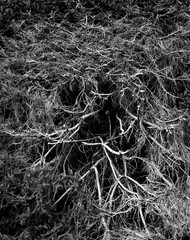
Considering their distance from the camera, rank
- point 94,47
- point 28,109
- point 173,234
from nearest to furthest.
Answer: point 173,234, point 28,109, point 94,47

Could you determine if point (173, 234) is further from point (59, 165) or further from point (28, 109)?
point (28, 109)

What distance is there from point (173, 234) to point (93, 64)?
4.39 ft

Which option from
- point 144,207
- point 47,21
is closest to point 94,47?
point 47,21

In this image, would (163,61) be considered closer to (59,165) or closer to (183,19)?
(183,19)

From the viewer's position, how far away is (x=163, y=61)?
3.04 m

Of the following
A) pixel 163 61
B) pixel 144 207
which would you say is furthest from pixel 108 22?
pixel 144 207

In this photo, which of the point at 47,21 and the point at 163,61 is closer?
the point at 163,61

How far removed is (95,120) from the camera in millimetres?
2801

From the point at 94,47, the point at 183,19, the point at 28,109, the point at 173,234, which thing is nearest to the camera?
the point at 173,234

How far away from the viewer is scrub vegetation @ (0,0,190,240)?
2.30m

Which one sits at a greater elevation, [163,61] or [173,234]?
[163,61]

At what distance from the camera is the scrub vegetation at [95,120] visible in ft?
7.54

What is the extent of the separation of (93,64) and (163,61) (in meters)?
0.60

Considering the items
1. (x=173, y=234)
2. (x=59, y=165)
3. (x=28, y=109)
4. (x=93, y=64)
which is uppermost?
(x=93, y=64)
